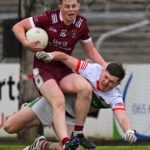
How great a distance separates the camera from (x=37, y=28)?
9695 millimetres

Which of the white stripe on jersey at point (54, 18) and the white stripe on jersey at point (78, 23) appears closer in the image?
the white stripe on jersey at point (54, 18)

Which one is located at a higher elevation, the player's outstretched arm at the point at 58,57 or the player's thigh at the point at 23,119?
the player's outstretched arm at the point at 58,57

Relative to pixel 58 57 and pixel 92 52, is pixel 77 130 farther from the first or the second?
pixel 92 52

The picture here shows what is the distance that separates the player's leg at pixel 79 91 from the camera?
31.4 feet

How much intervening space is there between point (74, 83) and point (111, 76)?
0.46m

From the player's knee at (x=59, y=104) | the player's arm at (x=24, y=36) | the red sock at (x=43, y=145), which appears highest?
the player's arm at (x=24, y=36)

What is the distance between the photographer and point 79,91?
9.59m

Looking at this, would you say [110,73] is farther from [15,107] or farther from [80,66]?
[15,107]

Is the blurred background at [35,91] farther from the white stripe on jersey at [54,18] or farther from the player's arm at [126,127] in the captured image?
the player's arm at [126,127]

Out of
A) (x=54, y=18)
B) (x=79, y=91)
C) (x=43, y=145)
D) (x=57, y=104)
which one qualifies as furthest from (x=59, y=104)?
(x=43, y=145)

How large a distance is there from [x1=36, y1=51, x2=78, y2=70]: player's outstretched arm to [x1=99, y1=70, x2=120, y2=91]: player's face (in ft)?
1.37

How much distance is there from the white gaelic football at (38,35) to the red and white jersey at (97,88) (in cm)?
52

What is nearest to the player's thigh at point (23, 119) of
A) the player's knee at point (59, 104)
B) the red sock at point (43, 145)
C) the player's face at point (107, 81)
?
the red sock at point (43, 145)

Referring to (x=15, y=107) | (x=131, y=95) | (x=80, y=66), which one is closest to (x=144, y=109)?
(x=131, y=95)
